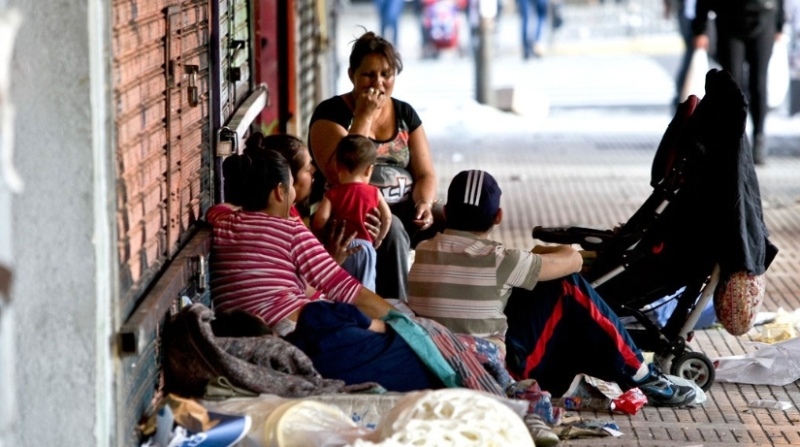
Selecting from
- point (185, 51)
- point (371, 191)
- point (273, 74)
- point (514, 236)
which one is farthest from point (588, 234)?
point (273, 74)

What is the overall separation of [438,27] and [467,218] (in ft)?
61.1

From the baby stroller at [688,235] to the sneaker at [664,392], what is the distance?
234 mm

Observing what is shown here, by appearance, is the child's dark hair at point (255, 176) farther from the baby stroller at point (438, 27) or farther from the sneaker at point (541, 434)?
the baby stroller at point (438, 27)

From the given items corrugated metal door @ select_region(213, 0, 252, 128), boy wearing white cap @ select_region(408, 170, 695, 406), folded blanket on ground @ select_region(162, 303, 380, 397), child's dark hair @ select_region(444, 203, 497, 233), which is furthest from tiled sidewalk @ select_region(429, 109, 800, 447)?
corrugated metal door @ select_region(213, 0, 252, 128)

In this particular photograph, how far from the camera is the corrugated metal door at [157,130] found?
4211 millimetres

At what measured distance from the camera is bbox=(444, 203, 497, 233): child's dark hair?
17.7 ft

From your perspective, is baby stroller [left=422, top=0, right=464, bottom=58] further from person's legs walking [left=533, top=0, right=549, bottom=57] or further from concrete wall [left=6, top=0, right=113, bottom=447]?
concrete wall [left=6, top=0, right=113, bottom=447]

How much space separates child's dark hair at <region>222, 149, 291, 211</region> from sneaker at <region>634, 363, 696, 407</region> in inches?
62.9

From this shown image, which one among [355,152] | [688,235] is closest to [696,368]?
[688,235]

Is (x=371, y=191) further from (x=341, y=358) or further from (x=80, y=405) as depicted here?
(x=80, y=405)

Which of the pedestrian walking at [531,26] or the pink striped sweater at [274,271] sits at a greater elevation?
the pink striped sweater at [274,271]

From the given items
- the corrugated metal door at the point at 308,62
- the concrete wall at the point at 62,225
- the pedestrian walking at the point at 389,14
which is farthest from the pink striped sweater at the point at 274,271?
the pedestrian walking at the point at 389,14

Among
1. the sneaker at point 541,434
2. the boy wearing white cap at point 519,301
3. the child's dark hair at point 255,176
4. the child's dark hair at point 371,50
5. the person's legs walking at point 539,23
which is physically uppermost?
the child's dark hair at point 371,50

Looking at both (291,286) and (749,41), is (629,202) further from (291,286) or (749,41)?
(291,286)
